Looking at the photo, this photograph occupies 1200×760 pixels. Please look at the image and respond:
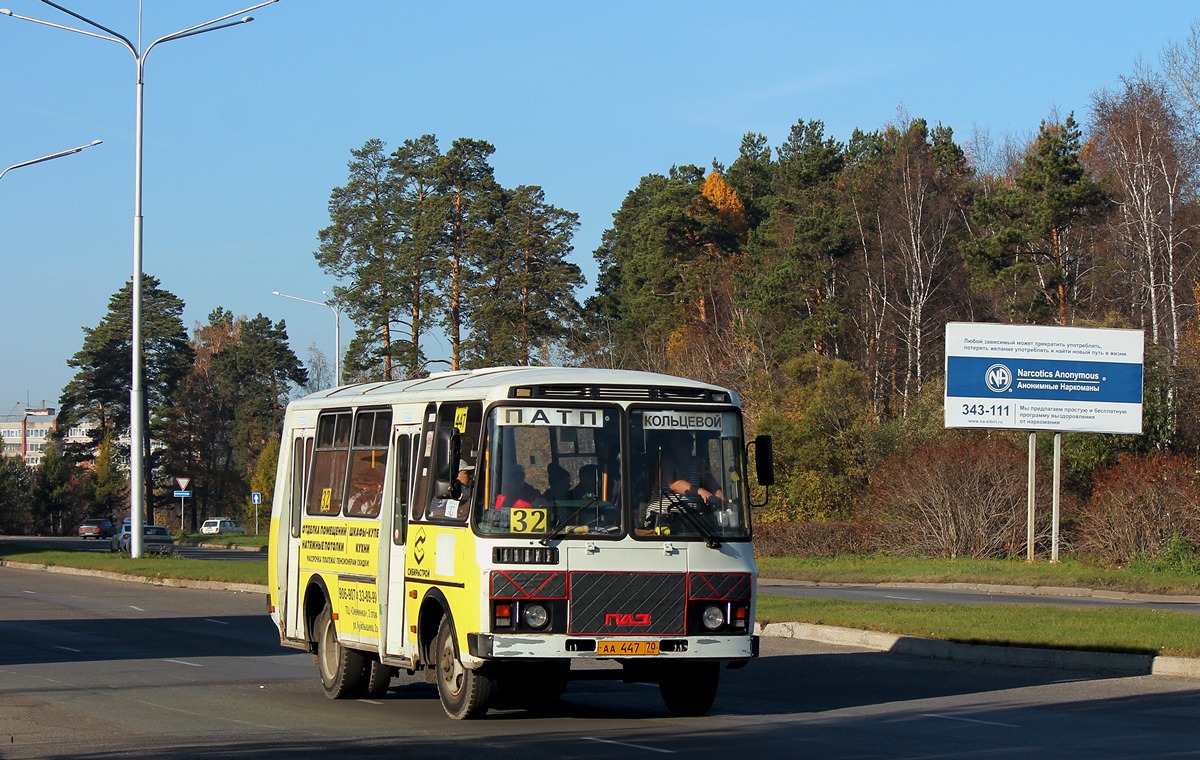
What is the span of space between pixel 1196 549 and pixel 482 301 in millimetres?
39100

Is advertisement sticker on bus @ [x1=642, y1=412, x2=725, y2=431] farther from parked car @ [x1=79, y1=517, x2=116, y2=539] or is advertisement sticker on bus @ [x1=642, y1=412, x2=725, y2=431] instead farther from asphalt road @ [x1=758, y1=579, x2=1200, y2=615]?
parked car @ [x1=79, y1=517, x2=116, y2=539]

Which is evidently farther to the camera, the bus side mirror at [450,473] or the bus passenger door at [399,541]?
the bus passenger door at [399,541]

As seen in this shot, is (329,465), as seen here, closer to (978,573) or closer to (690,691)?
(690,691)

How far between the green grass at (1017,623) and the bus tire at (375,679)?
6913 mm

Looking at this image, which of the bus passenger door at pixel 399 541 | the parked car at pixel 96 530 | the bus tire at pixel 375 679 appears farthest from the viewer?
the parked car at pixel 96 530

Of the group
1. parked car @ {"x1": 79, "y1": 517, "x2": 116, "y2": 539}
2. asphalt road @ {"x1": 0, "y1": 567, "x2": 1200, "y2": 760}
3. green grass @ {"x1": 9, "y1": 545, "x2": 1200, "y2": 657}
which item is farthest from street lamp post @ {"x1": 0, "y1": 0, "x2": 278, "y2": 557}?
parked car @ {"x1": 79, "y1": 517, "x2": 116, "y2": 539}

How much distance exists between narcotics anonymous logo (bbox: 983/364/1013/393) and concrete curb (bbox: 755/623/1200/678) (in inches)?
744

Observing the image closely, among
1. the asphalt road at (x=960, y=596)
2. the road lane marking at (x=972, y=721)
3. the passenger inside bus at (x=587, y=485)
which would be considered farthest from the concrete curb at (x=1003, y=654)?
the passenger inside bus at (x=587, y=485)

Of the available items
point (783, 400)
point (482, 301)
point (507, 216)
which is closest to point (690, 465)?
point (783, 400)

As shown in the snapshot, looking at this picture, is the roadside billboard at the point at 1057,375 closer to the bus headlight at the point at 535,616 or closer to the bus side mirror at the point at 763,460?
the bus side mirror at the point at 763,460

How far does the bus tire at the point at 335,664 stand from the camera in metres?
13.9

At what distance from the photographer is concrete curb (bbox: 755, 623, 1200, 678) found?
15016mm

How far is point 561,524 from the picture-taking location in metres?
11.5

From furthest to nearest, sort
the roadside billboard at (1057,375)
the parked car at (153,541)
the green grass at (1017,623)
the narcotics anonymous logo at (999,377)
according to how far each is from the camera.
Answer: the parked car at (153,541) < the narcotics anonymous logo at (999,377) < the roadside billboard at (1057,375) < the green grass at (1017,623)
